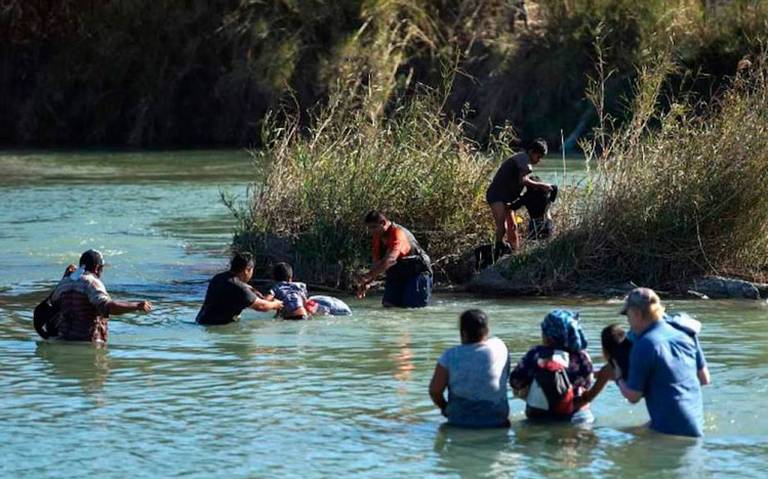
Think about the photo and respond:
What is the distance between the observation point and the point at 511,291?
59.5 feet

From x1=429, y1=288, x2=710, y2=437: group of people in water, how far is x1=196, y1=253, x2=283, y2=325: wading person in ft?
16.3

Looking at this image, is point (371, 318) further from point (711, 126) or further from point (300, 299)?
point (711, 126)

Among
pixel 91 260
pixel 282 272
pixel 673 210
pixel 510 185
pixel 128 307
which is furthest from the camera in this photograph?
pixel 510 185

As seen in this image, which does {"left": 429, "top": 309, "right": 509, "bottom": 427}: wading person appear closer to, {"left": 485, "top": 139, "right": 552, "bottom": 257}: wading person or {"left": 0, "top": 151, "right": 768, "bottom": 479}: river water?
{"left": 0, "top": 151, "right": 768, "bottom": 479}: river water

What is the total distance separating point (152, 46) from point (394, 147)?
Result: 27330 mm

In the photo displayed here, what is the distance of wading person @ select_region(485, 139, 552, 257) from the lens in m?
18.2

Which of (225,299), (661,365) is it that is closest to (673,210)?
(225,299)

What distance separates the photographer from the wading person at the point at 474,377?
10.6 meters

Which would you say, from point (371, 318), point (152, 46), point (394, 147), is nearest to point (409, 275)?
point (371, 318)

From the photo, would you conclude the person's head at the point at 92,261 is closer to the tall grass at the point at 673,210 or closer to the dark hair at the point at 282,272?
the dark hair at the point at 282,272

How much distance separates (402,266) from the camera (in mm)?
17188

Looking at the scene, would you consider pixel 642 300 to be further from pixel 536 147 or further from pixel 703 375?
pixel 536 147

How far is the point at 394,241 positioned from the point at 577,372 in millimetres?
6784

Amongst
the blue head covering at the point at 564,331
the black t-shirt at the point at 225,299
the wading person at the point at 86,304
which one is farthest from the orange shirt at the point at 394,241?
the blue head covering at the point at 564,331
